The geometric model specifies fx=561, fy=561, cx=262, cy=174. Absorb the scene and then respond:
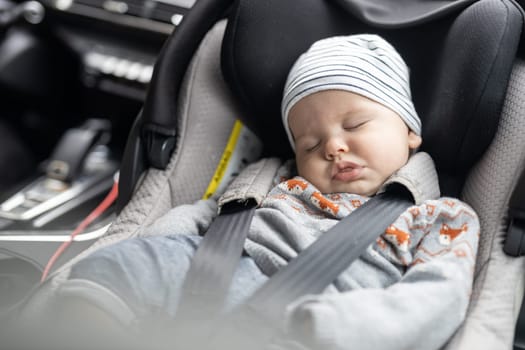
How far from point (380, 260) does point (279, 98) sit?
414 mm

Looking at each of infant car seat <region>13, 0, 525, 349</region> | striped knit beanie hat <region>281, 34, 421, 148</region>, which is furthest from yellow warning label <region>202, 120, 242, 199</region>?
striped knit beanie hat <region>281, 34, 421, 148</region>

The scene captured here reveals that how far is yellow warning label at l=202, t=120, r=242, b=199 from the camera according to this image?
1182 mm

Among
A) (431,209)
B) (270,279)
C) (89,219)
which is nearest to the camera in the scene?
(270,279)

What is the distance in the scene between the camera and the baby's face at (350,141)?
3.26 ft

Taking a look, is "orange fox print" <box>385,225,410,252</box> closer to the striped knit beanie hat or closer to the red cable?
the striped knit beanie hat

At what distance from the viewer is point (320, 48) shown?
3.54ft

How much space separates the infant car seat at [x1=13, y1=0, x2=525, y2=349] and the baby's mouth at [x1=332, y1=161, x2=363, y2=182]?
0.15 m

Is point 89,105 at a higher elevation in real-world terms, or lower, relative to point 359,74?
lower

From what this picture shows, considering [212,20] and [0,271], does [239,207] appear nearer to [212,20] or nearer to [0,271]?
[212,20]

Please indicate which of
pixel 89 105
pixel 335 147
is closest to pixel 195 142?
pixel 335 147

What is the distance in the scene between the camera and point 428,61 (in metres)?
1.08

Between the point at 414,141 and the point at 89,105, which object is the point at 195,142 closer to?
the point at 414,141

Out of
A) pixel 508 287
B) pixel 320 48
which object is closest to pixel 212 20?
pixel 320 48

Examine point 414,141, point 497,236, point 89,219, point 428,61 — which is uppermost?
point 428,61
